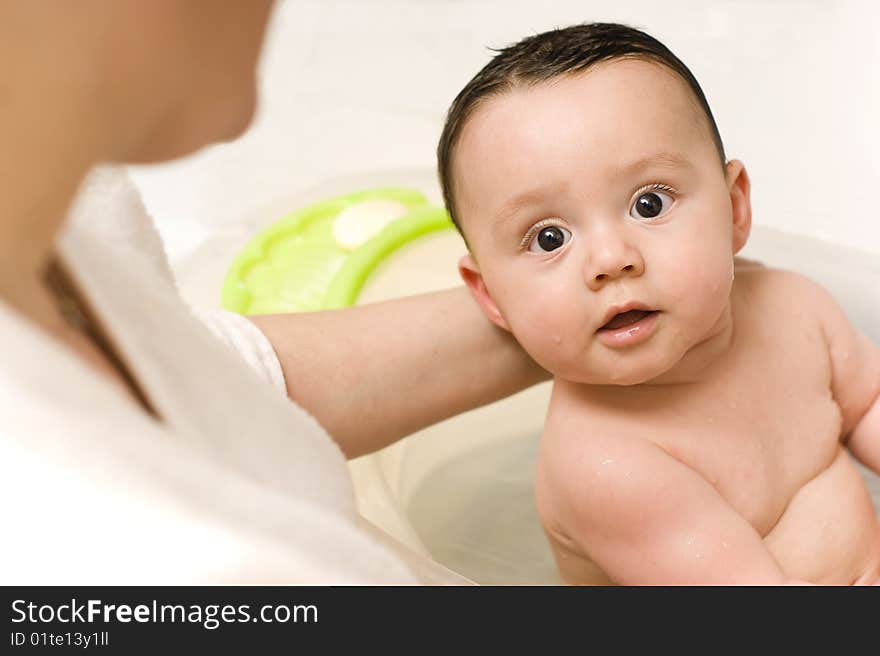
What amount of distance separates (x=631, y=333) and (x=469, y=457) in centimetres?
46

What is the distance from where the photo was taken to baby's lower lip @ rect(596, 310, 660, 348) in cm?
81

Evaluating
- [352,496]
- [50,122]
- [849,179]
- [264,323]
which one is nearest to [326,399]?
[264,323]

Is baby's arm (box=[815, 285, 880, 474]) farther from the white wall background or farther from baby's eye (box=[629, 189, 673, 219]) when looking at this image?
the white wall background

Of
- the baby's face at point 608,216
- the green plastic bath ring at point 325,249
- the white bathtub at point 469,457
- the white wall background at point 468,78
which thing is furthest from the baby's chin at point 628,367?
the white wall background at point 468,78

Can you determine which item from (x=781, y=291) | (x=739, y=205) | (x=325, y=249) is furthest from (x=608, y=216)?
(x=325, y=249)

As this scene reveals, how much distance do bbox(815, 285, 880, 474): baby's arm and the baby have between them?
0.9 inches

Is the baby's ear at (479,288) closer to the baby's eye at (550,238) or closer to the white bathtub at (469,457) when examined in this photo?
the baby's eye at (550,238)

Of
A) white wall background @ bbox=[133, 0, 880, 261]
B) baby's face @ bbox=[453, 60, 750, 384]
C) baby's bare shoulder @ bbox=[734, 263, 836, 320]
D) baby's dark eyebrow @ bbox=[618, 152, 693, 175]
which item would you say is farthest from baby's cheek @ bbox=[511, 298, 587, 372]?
white wall background @ bbox=[133, 0, 880, 261]

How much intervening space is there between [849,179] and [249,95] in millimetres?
1068

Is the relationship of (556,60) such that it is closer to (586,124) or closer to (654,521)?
(586,124)

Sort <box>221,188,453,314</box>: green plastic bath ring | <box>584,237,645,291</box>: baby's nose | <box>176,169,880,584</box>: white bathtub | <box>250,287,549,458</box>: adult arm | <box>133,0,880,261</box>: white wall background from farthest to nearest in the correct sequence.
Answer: <box>133,0,880,261</box>: white wall background → <box>221,188,453,314</box>: green plastic bath ring → <box>176,169,880,584</box>: white bathtub → <box>250,287,549,458</box>: adult arm → <box>584,237,645,291</box>: baby's nose
